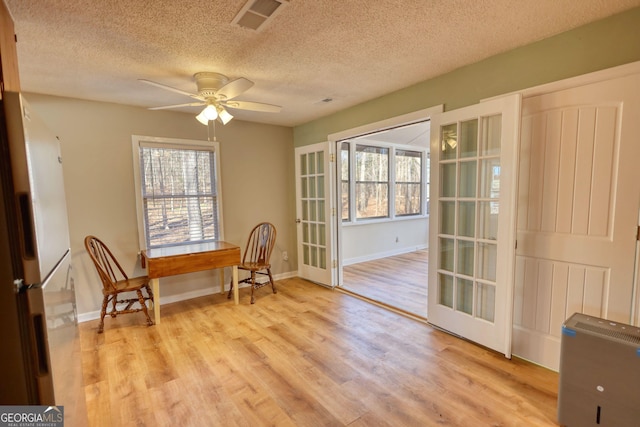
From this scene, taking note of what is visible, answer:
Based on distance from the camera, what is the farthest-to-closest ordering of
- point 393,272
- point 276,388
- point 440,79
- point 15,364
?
point 393,272, point 440,79, point 276,388, point 15,364

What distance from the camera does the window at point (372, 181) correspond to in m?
5.56

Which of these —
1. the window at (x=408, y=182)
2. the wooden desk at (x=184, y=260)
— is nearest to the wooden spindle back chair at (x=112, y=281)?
the wooden desk at (x=184, y=260)

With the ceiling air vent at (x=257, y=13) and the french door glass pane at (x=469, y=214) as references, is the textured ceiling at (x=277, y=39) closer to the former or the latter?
the ceiling air vent at (x=257, y=13)

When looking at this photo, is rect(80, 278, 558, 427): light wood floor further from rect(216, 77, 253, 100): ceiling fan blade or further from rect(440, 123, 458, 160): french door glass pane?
rect(216, 77, 253, 100): ceiling fan blade

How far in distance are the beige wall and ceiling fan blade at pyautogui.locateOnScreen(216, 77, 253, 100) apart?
1.54 metres

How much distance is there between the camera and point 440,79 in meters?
2.62

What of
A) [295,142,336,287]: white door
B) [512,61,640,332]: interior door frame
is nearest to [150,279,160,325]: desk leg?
[295,142,336,287]: white door

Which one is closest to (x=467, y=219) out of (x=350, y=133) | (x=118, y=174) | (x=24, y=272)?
(x=350, y=133)

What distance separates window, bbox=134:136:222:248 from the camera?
3.42 meters

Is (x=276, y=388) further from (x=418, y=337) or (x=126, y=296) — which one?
(x=126, y=296)

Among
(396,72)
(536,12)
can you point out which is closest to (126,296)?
(396,72)

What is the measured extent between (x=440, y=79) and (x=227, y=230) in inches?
120

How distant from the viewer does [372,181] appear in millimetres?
5738

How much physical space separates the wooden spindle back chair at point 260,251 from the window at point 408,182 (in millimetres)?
3161
